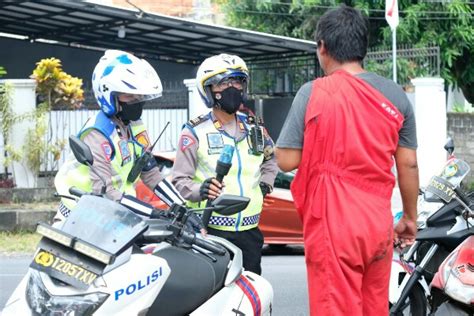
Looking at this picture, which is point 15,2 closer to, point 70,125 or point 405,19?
point 70,125

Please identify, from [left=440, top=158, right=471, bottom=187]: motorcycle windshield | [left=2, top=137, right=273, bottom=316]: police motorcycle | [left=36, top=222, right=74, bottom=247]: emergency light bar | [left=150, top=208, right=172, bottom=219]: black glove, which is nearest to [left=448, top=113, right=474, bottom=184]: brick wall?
[left=440, top=158, right=471, bottom=187]: motorcycle windshield

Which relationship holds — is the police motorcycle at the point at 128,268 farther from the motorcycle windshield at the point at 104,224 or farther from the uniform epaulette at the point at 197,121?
the uniform epaulette at the point at 197,121

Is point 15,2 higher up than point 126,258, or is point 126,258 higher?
point 15,2

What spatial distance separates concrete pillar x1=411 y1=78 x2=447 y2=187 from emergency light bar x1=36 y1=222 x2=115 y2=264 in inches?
571

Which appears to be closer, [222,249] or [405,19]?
[222,249]

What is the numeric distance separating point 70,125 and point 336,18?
1299 centimetres

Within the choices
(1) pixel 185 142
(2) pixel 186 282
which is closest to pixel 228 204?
(2) pixel 186 282

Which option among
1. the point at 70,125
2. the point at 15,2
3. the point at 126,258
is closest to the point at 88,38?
the point at 15,2

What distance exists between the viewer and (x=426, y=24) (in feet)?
65.5

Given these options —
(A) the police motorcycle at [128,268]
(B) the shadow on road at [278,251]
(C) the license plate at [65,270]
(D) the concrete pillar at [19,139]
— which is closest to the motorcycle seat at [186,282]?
(A) the police motorcycle at [128,268]

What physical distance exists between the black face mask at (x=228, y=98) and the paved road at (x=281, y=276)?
2.97 metres

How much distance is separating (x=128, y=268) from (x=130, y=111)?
164cm

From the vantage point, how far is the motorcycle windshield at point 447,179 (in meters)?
6.32

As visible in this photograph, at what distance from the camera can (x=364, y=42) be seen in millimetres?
4703
